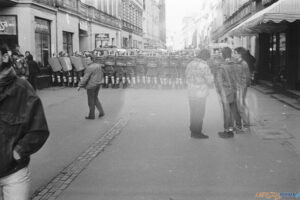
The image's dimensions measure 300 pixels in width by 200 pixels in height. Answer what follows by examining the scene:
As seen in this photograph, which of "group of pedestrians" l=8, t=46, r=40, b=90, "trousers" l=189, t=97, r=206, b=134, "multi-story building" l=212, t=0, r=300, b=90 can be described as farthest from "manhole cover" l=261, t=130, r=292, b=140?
"group of pedestrians" l=8, t=46, r=40, b=90

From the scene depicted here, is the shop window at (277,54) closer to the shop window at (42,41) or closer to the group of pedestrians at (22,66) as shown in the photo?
the group of pedestrians at (22,66)

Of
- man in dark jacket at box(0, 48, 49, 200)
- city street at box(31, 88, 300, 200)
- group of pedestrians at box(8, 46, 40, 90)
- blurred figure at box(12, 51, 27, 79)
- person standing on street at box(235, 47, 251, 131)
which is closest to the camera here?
man in dark jacket at box(0, 48, 49, 200)

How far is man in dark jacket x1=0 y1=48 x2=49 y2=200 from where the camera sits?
3217 mm

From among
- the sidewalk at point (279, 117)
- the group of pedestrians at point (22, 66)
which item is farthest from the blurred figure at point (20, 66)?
the sidewalk at point (279, 117)

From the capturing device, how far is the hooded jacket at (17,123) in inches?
127

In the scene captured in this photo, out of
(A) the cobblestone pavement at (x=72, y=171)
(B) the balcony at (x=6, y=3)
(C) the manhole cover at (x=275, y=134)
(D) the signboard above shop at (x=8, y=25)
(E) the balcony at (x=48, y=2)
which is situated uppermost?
(E) the balcony at (x=48, y=2)

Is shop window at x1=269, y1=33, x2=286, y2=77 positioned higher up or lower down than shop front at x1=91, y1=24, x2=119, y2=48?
lower down

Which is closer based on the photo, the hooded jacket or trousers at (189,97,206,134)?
the hooded jacket

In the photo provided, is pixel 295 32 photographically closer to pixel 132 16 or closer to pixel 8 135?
pixel 8 135

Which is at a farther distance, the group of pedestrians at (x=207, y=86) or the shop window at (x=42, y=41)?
the shop window at (x=42, y=41)

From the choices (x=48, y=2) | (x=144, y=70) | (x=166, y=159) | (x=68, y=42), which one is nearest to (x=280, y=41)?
(x=144, y=70)

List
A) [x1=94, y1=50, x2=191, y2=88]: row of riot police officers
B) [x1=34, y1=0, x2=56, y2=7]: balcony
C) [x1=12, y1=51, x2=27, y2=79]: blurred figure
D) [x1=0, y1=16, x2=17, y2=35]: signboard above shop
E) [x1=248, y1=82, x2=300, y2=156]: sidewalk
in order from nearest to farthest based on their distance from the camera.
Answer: [x1=248, y1=82, x2=300, y2=156]: sidewalk < [x1=12, y1=51, x2=27, y2=79]: blurred figure < [x1=0, y1=16, x2=17, y2=35]: signboard above shop < [x1=94, y1=50, x2=191, y2=88]: row of riot police officers < [x1=34, y1=0, x2=56, y2=7]: balcony

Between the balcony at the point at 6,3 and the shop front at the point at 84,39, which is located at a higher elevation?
the balcony at the point at 6,3

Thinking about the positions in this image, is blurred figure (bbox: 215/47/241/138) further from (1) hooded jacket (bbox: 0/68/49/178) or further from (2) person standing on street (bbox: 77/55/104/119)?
(1) hooded jacket (bbox: 0/68/49/178)
